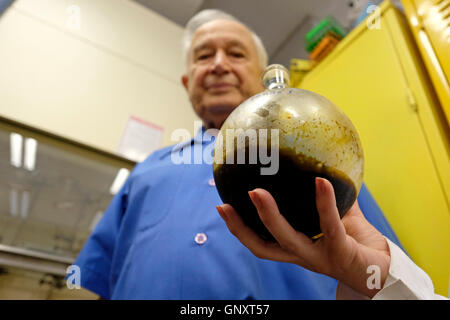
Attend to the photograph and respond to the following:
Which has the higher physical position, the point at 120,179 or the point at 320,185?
the point at 120,179

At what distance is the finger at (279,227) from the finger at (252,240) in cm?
2

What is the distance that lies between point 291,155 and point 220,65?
Answer: 525 millimetres

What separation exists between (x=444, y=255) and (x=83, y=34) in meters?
1.62

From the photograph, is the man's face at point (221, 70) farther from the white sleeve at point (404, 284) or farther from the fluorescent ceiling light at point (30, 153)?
the fluorescent ceiling light at point (30, 153)

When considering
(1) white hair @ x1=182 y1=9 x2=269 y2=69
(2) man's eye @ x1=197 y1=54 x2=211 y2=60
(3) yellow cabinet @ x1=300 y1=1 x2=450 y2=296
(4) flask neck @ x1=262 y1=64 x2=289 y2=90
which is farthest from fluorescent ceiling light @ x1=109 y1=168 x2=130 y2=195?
(4) flask neck @ x1=262 y1=64 x2=289 y2=90

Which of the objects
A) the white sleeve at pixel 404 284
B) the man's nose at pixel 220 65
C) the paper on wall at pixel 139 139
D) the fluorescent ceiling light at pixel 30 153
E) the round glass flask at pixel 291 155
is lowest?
the white sleeve at pixel 404 284

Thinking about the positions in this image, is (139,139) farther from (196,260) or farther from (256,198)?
(256,198)

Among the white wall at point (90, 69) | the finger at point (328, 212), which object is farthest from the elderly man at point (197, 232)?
the white wall at point (90, 69)

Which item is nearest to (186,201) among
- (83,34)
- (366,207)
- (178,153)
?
(178,153)

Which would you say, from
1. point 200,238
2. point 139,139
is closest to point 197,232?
point 200,238

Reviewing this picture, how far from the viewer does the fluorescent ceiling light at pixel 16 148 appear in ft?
3.98

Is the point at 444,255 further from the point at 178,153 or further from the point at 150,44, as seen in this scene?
the point at 150,44

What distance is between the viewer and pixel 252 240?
11.5 inches

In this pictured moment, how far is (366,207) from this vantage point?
37 centimetres
